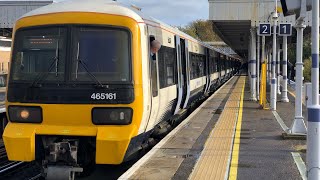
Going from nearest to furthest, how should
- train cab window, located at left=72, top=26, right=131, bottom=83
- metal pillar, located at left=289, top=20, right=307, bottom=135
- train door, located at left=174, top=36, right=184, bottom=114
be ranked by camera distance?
1. train cab window, located at left=72, top=26, right=131, bottom=83
2. metal pillar, located at left=289, top=20, right=307, bottom=135
3. train door, located at left=174, top=36, right=184, bottom=114

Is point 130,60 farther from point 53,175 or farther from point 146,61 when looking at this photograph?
point 53,175

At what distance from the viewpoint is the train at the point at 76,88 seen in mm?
6562

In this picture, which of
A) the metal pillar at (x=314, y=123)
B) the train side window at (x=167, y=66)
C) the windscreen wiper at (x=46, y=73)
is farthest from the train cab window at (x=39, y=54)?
the metal pillar at (x=314, y=123)

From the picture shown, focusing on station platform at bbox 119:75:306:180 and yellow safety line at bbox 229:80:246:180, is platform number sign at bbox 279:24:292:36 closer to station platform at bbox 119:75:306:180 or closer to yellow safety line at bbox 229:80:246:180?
station platform at bbox 119:75:306:180

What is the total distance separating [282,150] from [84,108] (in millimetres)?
3617

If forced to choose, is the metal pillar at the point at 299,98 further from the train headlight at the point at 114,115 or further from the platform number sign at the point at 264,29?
the platform number sign at the point at 264,29

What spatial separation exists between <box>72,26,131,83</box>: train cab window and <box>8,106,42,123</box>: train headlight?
77 cm

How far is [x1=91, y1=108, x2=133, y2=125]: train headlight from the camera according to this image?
656 centimetres

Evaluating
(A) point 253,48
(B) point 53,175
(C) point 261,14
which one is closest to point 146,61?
(B) point 53,175

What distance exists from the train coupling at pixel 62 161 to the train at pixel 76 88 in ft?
0.05

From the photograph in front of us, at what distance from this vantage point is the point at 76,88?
A: 6641 millimetres

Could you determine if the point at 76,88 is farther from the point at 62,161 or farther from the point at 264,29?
the point at 264,29

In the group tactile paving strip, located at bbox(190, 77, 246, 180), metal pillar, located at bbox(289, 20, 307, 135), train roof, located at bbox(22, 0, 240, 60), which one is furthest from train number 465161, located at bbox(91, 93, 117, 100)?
metal pillar, located at bbox(289, 20, 307, 135)

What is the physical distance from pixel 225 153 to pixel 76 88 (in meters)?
2.70
